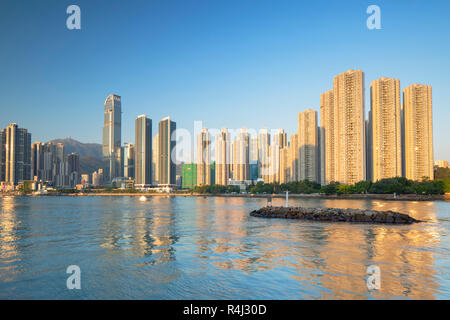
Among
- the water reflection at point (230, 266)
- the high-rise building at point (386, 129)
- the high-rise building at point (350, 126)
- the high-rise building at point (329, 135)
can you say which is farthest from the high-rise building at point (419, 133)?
the water reflection at point (230, 266)

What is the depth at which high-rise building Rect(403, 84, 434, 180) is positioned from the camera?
550 ft

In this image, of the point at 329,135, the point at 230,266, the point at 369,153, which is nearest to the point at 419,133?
the point at 369,153

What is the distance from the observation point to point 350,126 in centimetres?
16725

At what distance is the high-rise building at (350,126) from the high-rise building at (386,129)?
25.1 ft

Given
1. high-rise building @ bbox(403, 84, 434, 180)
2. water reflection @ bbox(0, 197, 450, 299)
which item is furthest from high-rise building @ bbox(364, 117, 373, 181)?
water reflection @ bbox(0, 197, 450, 299)

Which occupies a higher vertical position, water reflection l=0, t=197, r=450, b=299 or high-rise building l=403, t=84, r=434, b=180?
high-rise building l=403, t=84, r=434, b=180

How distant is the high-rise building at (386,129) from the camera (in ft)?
532

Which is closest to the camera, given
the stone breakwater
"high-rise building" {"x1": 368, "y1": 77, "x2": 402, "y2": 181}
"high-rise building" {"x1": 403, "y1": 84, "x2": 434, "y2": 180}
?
the stone breakwater

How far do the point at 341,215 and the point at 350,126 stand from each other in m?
132

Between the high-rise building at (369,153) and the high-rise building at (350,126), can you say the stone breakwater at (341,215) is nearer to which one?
the high-rise building at (350,126)

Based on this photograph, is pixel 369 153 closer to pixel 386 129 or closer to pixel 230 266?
pixel 386 129

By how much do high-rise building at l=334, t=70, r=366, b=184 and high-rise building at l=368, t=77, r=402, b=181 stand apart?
25.1 ft

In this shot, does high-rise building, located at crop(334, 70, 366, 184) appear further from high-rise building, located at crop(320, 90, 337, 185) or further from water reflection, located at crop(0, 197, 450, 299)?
water reflection, located at crop(0, 197, 450, 299)

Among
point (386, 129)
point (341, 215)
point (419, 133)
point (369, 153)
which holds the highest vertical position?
point (386, 129)
